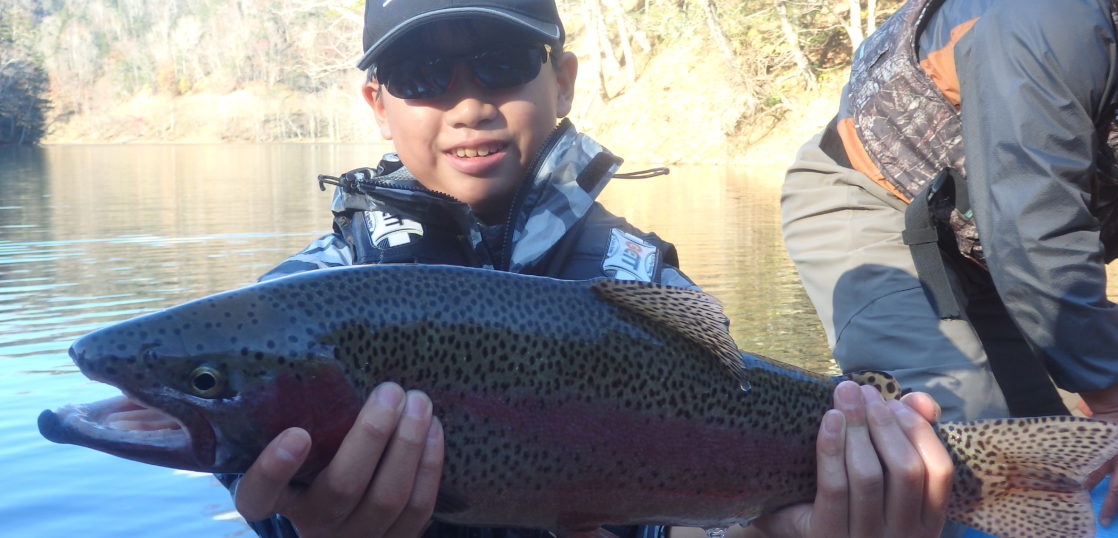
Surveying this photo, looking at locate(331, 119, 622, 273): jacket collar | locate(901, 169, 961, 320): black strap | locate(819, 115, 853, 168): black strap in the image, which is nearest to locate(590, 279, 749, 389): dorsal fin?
locate(331, 119, 622, 273): jacket collar

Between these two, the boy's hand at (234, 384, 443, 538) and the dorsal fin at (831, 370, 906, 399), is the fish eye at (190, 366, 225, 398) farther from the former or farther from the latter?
the dorsal fin at (831, 370, 906, 399)

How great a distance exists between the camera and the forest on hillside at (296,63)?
3344 cm

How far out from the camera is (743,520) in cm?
251

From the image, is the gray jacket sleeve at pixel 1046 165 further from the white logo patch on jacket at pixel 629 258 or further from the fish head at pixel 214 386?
the fish head at pixel 214 386

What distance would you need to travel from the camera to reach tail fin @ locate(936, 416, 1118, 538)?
2.60m

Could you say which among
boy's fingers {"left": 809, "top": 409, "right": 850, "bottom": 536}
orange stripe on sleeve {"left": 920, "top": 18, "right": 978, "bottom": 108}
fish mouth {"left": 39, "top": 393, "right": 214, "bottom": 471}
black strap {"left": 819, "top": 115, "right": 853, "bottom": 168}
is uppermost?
orange stripe on sleeve {"left": 920, "top": 18, "right": 978, "bottom": 108}

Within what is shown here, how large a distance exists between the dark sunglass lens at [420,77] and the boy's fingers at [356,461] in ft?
4.02

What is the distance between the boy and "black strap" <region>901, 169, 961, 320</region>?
44.2 inches

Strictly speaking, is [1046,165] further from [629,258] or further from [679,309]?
[679,309]

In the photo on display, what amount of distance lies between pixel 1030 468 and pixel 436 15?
2.07 m

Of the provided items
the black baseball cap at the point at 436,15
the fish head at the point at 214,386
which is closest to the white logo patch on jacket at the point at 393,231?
the black baseball cap at the point at 436,15

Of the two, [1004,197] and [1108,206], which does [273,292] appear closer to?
[1004,197]

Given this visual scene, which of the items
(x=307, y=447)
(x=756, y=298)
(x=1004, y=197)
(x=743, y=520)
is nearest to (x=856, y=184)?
(x=1004, y=197)

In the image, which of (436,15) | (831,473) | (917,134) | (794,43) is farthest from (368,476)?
(794,43)
